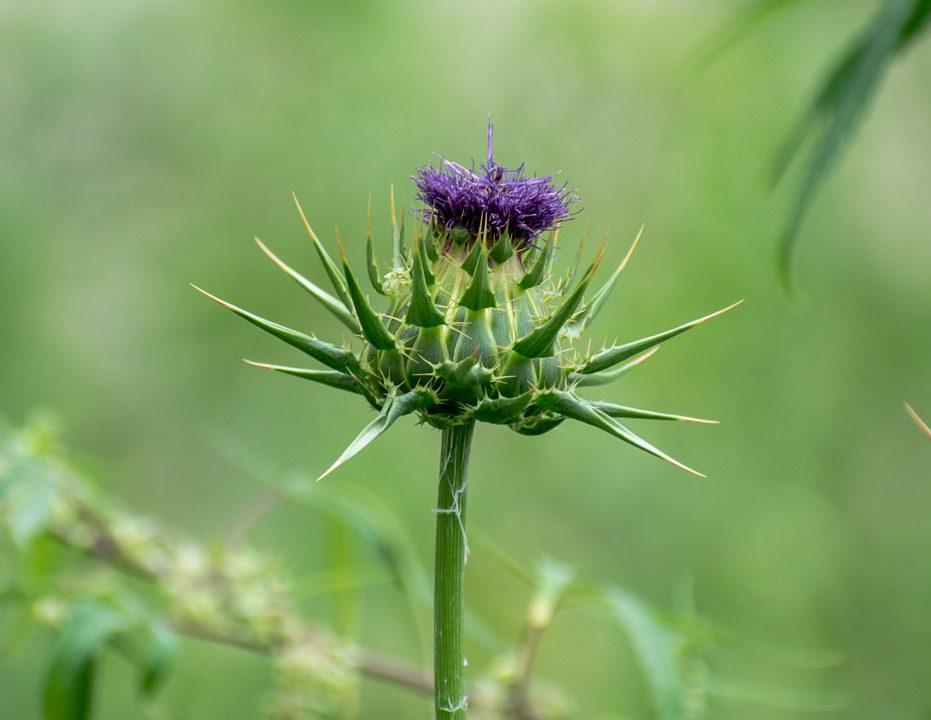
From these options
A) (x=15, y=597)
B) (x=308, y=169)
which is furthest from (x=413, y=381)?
(x=308, y=169)

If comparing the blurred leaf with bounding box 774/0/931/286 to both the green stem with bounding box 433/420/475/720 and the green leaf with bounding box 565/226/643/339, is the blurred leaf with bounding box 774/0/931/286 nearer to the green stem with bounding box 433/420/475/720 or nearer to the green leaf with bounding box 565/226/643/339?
the green leaf with bounding box 565/226/643/339

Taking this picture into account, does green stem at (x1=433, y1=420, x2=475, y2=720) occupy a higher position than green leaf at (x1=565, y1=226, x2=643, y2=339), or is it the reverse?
green leaf at (x1=565, y1=226, x2=643, y2=339)

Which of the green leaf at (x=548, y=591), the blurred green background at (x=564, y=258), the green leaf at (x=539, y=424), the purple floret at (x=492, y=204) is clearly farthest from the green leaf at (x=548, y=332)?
the blurred green background at (x=564, y=258)

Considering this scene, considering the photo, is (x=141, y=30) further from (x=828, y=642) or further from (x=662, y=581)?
(x=828, y=642)

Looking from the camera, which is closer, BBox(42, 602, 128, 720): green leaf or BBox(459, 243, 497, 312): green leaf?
BBox(459, 243, 497, 312): green leaf

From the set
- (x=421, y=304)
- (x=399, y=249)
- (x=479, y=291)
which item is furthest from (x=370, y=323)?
(x=399, y=249)

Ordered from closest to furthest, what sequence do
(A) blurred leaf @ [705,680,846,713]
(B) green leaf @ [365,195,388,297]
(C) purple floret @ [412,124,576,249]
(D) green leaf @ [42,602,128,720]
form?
(B) green leaf @ [365,195,388,297], (C) purple floret @ [412,124,576,249], (D) green leaf @ [42,602,128,720], (A) blurred leaf @ [705,680,846,713]

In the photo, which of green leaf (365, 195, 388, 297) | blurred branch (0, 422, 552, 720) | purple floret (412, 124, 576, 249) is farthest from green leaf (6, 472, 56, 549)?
purple floret (412, 124, 576, 249)
